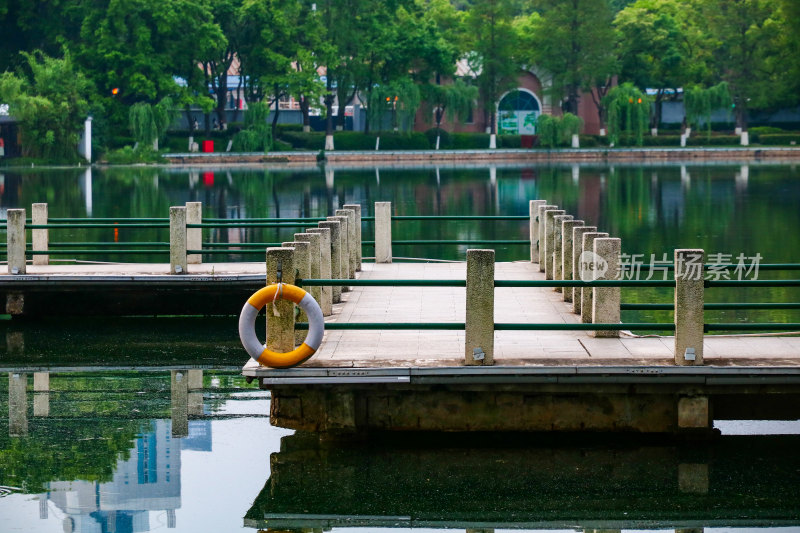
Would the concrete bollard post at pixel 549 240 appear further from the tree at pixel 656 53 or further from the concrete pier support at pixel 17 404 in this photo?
the tree at pixel 656 53

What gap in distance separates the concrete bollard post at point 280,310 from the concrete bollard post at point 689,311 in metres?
3.13

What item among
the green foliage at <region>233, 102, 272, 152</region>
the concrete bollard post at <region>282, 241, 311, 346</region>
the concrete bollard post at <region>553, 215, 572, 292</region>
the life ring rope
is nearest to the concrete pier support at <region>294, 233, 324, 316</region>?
the concrete bollard post at <region>282, 241, 311, 346</region>

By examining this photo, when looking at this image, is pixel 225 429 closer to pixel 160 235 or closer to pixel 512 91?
pixel 160 235

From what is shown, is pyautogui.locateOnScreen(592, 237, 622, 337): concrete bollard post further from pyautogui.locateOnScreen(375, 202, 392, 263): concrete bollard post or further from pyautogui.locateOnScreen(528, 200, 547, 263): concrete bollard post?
pyautogui.locateOnScreen(375, 202, 392, 263): concrete bollard post

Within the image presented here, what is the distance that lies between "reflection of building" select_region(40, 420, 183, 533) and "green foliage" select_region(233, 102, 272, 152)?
6992 centimetres

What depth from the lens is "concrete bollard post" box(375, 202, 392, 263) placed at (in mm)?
17109

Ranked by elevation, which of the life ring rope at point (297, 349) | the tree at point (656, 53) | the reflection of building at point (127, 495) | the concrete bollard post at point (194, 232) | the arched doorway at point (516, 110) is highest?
the tree at point (656, 53)

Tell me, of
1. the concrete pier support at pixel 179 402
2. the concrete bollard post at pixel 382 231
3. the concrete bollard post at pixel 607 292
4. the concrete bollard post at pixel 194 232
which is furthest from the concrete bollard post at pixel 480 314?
the concrete bollard post at pixel 194 232

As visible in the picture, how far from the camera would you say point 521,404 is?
33.8ft

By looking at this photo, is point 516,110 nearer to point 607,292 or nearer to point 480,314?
point 607,292

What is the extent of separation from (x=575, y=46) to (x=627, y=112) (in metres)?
7.62

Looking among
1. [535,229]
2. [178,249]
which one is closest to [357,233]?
[178,249]

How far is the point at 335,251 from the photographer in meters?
13.3

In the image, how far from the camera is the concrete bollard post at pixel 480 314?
10180mm
